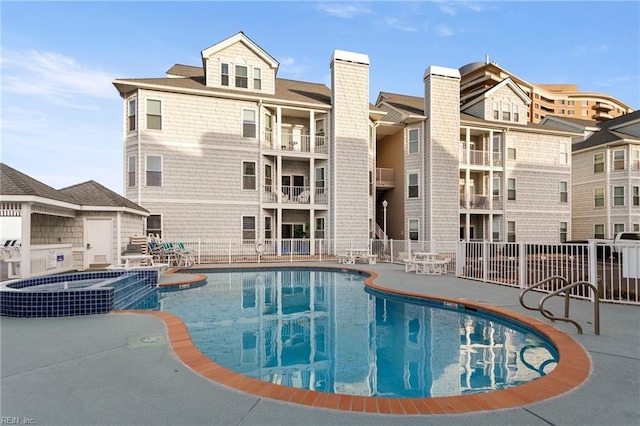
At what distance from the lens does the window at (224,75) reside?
18.8 metres

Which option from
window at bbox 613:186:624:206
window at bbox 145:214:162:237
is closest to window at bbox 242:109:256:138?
window at bbox 145:214:162:237

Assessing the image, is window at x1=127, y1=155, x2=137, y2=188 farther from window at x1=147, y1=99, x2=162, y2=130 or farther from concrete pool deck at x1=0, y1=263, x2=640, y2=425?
concrete pool deck at x1=0, y1=263, x2=640, y2=425

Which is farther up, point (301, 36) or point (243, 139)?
point (301, 36)

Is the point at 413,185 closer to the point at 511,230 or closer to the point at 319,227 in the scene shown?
the point at 319,227

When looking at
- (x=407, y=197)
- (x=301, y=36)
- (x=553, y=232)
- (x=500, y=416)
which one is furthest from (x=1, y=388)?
(x=553, y=232)

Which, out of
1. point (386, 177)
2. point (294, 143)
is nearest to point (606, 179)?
point (386, 177)

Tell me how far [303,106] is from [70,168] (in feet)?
44.2

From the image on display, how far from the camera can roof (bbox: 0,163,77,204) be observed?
30.6 feet

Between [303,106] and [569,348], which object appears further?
[303,106]

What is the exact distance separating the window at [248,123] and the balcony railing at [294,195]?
3.11m

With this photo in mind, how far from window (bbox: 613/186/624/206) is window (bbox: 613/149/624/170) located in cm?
153

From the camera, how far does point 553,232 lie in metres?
24.0

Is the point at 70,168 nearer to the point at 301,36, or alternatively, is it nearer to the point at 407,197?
the point at 301,36

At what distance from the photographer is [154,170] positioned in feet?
56.4
